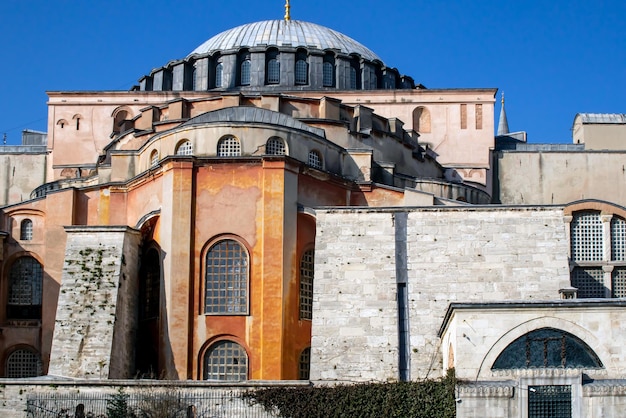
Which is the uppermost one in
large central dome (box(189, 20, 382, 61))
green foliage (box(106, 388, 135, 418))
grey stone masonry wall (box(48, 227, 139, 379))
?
large central dome (box(189, 20, 382, 61))

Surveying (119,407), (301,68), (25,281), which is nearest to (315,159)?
(119,407)

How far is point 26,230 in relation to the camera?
4381 cm

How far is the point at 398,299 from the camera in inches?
1391

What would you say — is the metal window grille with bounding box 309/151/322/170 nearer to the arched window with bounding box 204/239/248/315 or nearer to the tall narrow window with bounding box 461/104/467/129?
the arched window with bounding box 204/239/248/315

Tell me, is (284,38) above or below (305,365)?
above

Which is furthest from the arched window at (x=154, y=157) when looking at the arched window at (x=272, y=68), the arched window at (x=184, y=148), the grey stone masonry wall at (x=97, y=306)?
the arched window at (x=272, y=68)

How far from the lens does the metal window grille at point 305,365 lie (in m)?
36.7

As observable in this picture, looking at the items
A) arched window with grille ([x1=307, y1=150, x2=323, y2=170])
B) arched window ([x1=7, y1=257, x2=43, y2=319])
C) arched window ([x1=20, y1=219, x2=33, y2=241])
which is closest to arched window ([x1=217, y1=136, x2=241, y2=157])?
arched window with grille ([x1=307, y1=150, x2=323, y2=170])

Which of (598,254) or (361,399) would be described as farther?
(598,254)

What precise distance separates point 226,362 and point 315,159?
24.4ft

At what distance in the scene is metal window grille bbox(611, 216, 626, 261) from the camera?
45688mm

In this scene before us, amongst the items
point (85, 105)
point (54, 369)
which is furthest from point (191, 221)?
point (85, 105)

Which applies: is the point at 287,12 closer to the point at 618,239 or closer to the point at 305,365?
the point at 618,239

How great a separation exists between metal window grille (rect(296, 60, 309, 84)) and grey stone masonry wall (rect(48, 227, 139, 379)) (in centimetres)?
1568
